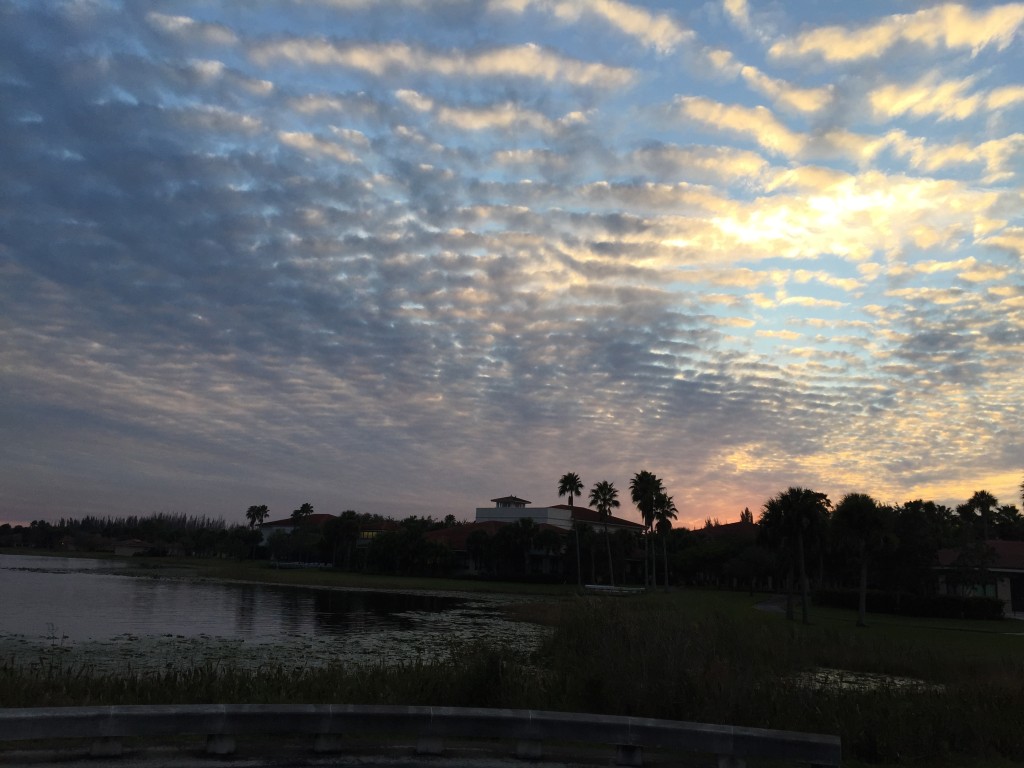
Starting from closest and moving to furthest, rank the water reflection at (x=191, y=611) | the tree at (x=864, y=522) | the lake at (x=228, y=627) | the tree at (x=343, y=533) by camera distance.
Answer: the lake at (x=228, y=627)
the water reflection at (x=191, y=611)
the tree at (x=864, y=522)
the tree at (x=343, y=533)

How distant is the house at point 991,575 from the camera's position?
6750cm

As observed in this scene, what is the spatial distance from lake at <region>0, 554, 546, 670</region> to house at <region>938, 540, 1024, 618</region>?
4099cm

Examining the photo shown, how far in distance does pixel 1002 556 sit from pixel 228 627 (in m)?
69.0

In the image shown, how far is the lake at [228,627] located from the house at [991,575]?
134 ft

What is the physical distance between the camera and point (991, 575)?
6912cm

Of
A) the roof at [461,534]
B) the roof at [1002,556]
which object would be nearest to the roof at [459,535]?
the roof at [461,534]

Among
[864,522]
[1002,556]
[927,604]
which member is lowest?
[927,604]

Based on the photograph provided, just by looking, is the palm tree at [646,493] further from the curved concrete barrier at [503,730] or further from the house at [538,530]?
the curved concrete barrier at [503,730]

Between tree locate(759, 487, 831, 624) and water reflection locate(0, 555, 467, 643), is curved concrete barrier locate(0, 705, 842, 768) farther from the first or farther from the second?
tree locate(759, 487, 831, 624)

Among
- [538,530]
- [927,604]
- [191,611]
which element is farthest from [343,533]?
[927,604]

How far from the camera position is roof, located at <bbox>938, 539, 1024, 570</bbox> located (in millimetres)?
71000

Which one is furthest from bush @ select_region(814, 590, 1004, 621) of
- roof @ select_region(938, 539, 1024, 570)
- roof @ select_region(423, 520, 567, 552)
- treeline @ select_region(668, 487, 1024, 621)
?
roof @ select_region(423, 520, 567, 552)

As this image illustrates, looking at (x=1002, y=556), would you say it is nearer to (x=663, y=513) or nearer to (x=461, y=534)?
(x=663, y=513)

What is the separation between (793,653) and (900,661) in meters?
3.93
